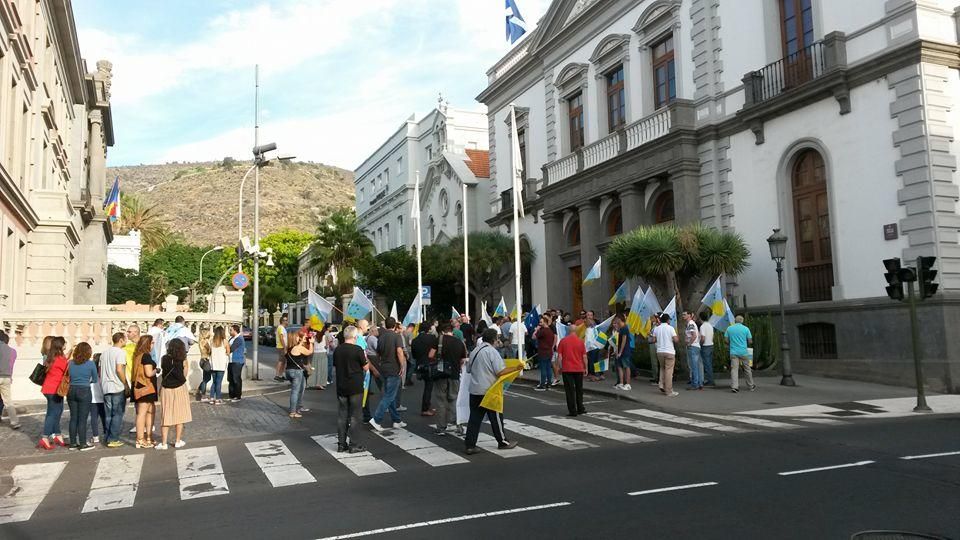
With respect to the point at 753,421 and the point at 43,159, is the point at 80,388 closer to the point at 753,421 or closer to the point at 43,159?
the point at 753,421

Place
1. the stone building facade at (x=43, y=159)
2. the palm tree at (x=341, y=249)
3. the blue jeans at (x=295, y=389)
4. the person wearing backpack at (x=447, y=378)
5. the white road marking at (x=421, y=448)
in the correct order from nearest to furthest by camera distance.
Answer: the white road marking at (x=421, y=448) < the person wearing backpack at (x=447, y=378) < the blue jeans at (x=295, y=389) < the stone building facade at (x=43, y=159) < the palm tree at (x=341, y=249)

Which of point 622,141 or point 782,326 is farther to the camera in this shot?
point 622,141

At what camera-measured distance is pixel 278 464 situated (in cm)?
934

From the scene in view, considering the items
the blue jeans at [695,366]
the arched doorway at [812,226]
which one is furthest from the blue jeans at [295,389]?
the arched doorway at [812,226]

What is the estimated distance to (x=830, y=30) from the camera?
1859 cm

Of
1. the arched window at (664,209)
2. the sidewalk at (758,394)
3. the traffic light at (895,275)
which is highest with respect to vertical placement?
the arched window at (664,209)

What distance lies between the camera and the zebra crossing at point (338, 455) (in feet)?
26.7

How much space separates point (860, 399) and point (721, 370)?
14.2ft

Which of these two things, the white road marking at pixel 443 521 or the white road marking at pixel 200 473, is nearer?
the white road marking at pixel 443 521

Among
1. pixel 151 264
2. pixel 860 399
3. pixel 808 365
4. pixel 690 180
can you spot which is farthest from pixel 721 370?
pixel 151 264

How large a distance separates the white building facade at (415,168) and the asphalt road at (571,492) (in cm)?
3010

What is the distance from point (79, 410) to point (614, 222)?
19924 millimetres

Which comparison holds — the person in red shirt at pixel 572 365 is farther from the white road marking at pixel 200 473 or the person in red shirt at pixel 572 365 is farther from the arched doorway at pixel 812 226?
the arched doorway at pixel 812 226

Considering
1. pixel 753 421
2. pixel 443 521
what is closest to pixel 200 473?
pixel 443 521
